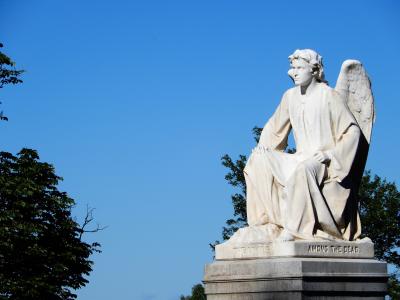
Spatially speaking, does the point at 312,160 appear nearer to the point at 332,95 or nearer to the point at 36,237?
the point at 332,95

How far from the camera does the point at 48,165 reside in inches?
1154

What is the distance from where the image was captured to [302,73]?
571 inches

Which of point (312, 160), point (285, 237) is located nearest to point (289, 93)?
point (312, 160)

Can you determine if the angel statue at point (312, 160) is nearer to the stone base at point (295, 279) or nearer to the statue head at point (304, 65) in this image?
the statue head at point (304, 65)

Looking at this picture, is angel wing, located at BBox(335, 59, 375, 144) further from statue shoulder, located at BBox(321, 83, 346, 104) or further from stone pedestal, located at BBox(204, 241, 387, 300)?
stone pedestal, located at BBox(204, 241, 387, 300)

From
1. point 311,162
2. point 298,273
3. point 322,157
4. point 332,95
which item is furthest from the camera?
point 332,95

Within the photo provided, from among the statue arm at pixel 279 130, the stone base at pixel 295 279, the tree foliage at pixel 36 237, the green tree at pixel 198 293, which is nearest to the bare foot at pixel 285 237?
the stone base at pixel 295 279

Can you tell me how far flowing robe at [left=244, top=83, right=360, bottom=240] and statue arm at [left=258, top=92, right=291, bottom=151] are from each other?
0.44ft

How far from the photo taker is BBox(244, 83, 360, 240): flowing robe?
532 inches

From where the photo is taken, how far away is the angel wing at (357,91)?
49.0 ft

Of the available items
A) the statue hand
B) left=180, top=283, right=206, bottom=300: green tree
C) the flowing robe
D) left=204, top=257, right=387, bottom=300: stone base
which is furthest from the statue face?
left=180, top=283, right=206, bottom=300: green tree

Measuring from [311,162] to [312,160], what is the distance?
2.5 inches

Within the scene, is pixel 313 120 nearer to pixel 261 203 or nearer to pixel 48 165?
pixel 261 203

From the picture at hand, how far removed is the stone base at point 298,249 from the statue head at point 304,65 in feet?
8.38
